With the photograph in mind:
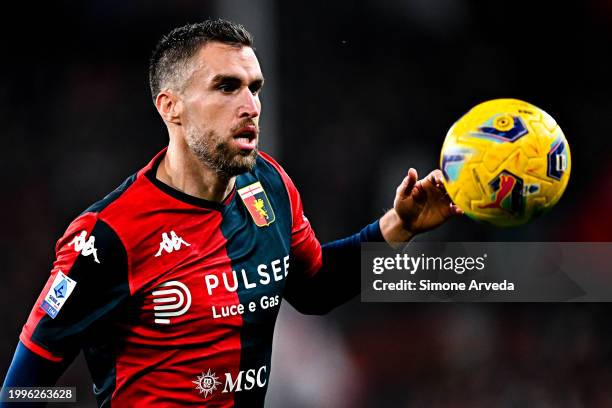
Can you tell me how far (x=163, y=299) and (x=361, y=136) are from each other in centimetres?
341

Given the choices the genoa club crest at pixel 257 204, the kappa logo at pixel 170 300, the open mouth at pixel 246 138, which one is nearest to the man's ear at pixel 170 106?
the open mouth at pixel 246 138

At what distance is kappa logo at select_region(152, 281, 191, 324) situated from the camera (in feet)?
9.27

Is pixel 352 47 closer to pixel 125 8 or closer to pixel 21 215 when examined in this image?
pixel 125 8

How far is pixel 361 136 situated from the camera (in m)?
5.99

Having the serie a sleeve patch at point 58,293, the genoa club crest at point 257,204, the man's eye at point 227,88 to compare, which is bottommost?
the serie a sleeve patch at point 58,293

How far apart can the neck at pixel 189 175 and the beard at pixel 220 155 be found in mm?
31

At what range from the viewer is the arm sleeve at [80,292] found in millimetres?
2740

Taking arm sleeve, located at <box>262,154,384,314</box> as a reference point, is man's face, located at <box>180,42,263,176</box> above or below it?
above

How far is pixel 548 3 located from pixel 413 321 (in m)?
2.70

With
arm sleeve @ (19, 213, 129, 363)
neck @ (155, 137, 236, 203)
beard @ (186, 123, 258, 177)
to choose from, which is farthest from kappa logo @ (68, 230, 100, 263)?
beard @ (186, 123, 258, 177)

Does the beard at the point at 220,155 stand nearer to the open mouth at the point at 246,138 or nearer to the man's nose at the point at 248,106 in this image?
the open mouth at the point at 246,138

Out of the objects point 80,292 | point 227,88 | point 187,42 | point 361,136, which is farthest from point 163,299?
point 361,136

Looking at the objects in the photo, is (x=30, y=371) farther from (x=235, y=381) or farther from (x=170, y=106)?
(x=170, y=106)

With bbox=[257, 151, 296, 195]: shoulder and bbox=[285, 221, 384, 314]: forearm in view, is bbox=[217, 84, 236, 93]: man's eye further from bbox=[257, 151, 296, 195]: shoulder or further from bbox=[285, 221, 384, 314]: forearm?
bbox=[285, 221, 384, 314]: forearm
